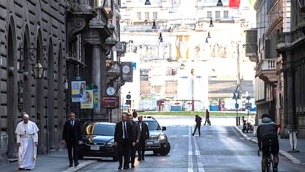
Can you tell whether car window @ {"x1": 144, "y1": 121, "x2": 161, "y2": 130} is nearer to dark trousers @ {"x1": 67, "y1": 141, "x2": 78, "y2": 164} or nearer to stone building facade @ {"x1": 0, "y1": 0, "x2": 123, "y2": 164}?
stone building facade @ {"x1": 0, "y1": 0, "x2": 123, "y2": 164}

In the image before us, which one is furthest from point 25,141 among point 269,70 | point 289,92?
point 269,70

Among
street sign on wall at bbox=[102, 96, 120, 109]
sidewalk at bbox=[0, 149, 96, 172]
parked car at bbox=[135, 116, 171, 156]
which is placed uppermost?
street sign on wall at bbox=[102, 96, 120, 109]

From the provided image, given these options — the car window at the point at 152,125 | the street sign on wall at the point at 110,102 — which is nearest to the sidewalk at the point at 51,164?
the car window at the point at 152,125

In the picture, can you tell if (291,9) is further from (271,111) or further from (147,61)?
(147,61)

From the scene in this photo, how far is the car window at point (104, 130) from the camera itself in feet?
137

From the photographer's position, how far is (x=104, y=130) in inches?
1655

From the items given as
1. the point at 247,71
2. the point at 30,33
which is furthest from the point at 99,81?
the point at 247,71

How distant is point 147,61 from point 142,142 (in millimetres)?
155728

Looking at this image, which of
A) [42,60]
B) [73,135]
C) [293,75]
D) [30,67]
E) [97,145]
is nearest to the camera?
[73,135]

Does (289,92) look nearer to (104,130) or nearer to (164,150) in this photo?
(164,150)

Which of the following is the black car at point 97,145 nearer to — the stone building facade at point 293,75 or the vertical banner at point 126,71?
the stone building facade at point 293,75

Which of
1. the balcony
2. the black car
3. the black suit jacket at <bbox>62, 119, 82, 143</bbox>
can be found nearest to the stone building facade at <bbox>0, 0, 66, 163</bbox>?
the black suit jacket at <bbox>62, 119, 82, 143</bbox>

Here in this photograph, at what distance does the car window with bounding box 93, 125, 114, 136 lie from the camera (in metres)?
41.8

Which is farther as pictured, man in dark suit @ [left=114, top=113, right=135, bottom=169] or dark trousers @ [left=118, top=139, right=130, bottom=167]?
man in dark suit @ [left=114, top=113, right=135, bottom=169]
